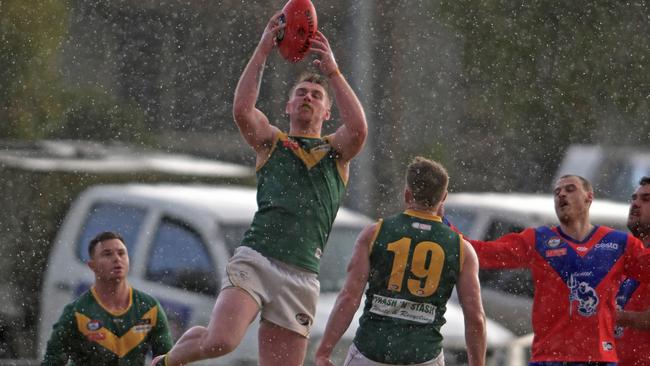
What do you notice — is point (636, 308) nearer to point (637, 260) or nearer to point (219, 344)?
point (637, 260)

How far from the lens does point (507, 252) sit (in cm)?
879

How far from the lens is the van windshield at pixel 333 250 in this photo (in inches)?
469

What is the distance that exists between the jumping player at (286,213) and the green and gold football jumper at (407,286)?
2.13ft

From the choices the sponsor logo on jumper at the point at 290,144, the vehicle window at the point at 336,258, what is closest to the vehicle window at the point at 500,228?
the vehicle window at the point at 336,258

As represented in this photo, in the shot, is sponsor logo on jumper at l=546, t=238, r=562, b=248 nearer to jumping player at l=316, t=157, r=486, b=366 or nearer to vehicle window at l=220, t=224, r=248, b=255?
jumping player at l=316, t=157, r=486, b=366

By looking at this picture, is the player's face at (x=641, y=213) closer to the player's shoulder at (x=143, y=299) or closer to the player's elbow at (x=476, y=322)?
the player's elbow at (x=476, y=322)

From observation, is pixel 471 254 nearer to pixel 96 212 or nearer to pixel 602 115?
pixel 96 212

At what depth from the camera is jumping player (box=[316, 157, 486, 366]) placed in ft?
25.8

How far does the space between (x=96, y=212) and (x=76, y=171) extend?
3.53m

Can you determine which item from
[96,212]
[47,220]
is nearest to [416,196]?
[96,212]

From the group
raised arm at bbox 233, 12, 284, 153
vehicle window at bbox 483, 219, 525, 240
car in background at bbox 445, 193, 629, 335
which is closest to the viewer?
raised arm at bbox 233, 12, 284, 153

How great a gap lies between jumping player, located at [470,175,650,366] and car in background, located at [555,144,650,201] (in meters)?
10.9

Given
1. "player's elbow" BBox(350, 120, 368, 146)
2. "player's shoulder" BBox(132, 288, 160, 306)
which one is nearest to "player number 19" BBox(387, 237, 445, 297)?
"player's elbow" BBox(350, 120, 368, 146)

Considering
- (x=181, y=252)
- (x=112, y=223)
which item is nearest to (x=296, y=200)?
(x=181, y=252)
